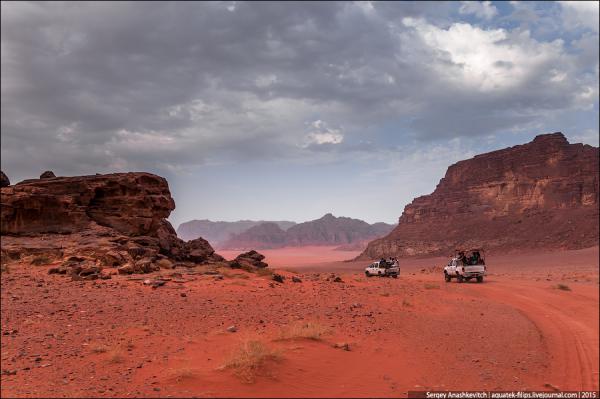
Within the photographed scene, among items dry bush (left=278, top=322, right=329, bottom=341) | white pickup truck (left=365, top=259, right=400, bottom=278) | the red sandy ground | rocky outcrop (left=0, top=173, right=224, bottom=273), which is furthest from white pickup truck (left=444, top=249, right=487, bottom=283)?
dry bush (left=278, top=322, right=329, bottom=341)

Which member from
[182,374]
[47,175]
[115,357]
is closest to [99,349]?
[115,357]

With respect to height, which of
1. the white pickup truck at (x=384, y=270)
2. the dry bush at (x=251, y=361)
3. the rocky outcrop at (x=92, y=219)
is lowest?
the white pickup truck at (x=384, y=270)

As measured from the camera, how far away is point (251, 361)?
22.9 ft

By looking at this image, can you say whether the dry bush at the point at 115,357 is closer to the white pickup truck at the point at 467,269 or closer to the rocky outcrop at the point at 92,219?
the rocky outcrop at the point at 92,219

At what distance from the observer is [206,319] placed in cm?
1123

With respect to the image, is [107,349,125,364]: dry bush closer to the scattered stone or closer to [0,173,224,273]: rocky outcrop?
the scattered stone

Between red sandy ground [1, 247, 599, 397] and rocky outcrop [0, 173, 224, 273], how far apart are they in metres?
5.29

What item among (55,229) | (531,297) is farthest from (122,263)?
(531,297)

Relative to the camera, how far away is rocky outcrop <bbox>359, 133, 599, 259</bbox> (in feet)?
256

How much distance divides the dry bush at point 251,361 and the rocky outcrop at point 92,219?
13.2 meters

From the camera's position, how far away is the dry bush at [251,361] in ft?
22.1

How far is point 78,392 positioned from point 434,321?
10356 millimetres

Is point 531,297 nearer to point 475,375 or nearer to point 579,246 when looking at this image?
point 475,375

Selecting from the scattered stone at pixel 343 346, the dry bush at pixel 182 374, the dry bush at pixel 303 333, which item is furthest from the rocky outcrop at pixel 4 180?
the scattered stone at pixel 343 346
